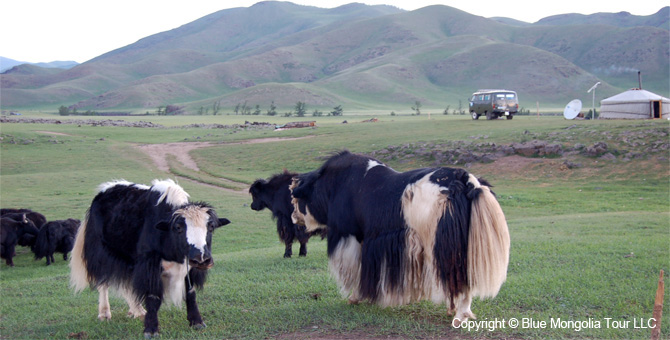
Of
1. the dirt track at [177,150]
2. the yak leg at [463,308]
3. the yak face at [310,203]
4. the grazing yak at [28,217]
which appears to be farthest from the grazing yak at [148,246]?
the dirt track at [177,150]

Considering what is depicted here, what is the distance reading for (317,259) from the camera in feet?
34.0

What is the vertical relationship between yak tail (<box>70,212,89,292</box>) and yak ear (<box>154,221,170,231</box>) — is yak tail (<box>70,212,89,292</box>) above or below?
below

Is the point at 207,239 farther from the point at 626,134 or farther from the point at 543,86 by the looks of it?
the point at 543,86

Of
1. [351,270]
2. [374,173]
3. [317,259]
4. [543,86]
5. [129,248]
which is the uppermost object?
[543,86]

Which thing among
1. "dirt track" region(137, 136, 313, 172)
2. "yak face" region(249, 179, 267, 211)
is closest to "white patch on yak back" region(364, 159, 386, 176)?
"yak face" region(249, 179, 267, 211)

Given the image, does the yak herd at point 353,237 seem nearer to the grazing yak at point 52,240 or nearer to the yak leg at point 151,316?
the yak leg at point 151,316

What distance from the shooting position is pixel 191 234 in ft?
18.6

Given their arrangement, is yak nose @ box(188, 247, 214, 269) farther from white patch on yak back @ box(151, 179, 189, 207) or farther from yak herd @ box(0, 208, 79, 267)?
yak herd @ box(0, 208, 79, 267)

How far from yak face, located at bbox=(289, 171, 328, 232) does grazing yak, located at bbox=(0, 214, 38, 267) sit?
377 inches

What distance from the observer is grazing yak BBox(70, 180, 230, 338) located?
5.83 m

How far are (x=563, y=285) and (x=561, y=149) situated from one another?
2026cm

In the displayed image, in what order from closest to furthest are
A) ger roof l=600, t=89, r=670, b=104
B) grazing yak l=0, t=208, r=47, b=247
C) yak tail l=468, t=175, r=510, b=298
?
yak tail l=468, t=175, r=510, b=298
grazing yak l=0, t=208, r=47, b=247
ger roof l=600, t=89, r=670, b=104

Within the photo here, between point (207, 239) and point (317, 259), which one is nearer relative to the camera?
point (207, 239)

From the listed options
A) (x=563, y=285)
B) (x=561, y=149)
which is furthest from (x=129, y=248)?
(x=561, y=149)
